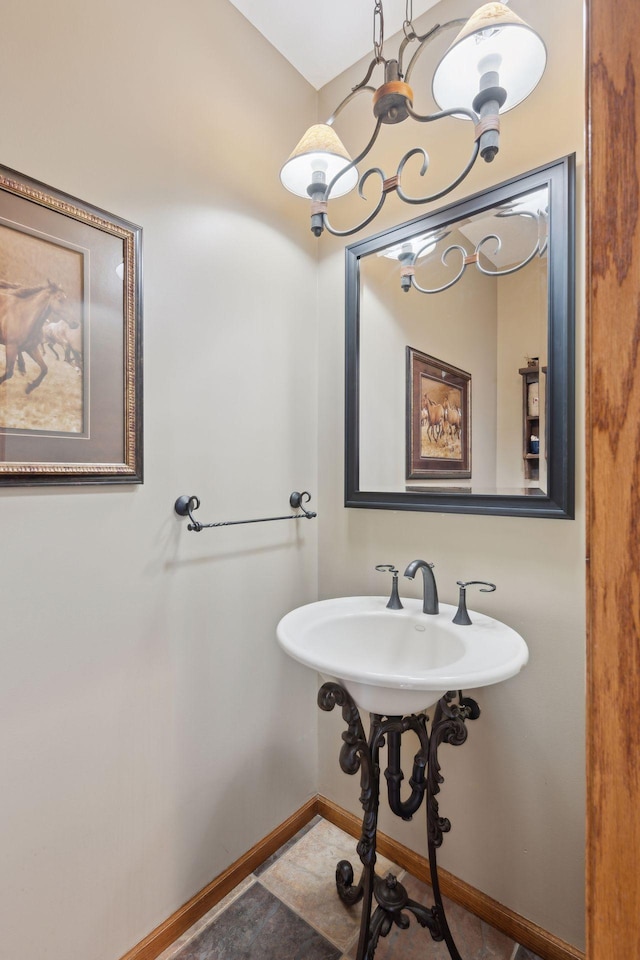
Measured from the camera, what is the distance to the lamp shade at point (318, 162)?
3.97ft

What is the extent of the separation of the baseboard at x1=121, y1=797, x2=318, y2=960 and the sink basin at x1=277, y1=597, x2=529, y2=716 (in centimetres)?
75

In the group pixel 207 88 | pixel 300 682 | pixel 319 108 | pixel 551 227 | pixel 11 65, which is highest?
pixel 319 108

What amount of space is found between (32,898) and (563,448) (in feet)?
5.17

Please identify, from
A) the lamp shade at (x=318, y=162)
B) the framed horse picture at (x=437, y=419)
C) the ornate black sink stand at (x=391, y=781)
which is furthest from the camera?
the framed horse picture at (x=437, y=419)

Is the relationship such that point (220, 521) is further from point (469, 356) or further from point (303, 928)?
point (303, 928)

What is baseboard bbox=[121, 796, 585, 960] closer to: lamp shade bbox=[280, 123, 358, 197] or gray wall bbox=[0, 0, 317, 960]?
gray wall bbox=[0, 0, 317, 960]

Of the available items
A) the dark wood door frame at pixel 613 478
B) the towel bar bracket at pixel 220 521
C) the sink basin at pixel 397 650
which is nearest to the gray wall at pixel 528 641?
the sink basin at pixel 397 650

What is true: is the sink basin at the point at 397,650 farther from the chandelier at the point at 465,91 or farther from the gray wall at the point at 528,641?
the chandelier at the point at 465,91

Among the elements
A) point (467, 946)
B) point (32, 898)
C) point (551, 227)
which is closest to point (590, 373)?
point (551, 227)

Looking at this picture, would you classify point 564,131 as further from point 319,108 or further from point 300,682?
point 300,682

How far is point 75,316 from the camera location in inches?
40.0

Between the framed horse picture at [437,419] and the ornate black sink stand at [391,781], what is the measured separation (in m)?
0.65

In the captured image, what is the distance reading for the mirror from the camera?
1.12 meters

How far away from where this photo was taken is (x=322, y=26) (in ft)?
4.67
